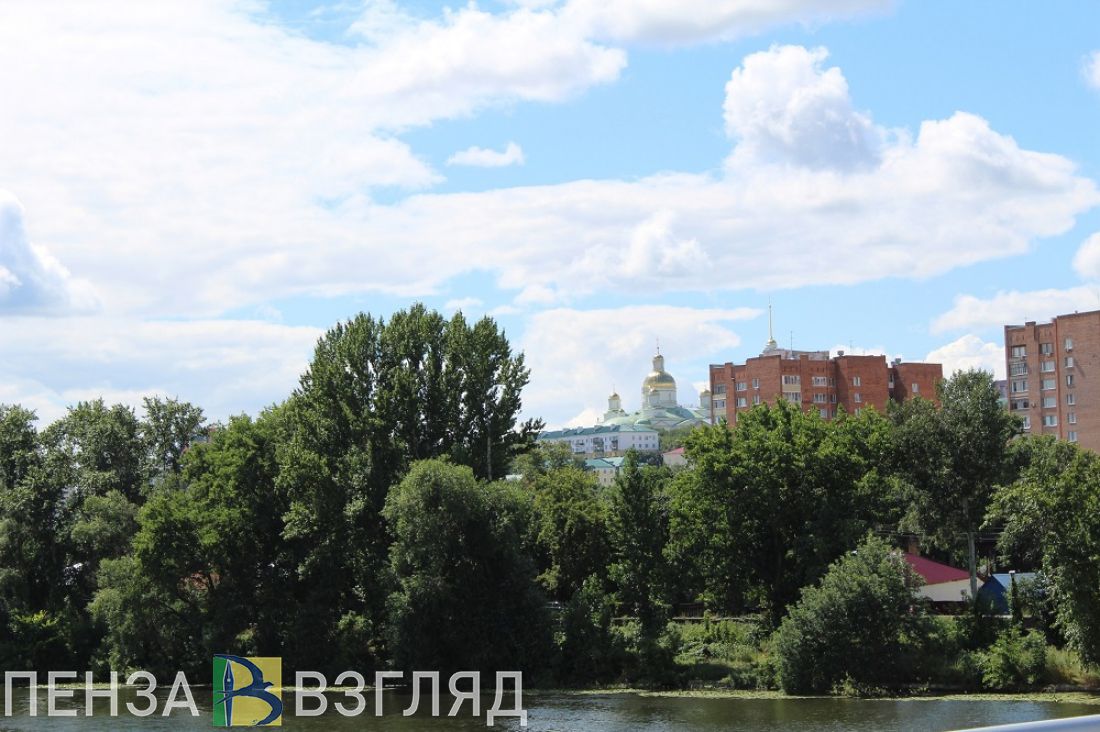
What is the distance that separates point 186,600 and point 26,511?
13.1 metres

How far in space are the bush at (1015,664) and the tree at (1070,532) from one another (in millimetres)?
1206

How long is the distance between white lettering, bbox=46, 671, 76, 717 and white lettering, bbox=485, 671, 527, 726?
14.7 m

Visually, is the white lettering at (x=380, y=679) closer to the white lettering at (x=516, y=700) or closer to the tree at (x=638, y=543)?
the white lettering at (x=516, y=700)

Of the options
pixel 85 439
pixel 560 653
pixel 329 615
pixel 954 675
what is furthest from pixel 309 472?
pixel 954 675

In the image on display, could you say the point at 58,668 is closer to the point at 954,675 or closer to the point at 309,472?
the point at 309,472

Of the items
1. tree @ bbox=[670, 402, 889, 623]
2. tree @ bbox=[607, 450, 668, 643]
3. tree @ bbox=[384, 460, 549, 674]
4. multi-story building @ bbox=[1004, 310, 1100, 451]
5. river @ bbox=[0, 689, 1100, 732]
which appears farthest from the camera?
multi-story building @ bbox=[1004, 310, 1100, 451]

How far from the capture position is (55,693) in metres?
49.6

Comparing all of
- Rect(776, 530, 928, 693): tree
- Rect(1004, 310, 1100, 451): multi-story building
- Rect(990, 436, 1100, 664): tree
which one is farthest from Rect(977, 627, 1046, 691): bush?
Rect(1004, 310, 1100, 451): multi-story building

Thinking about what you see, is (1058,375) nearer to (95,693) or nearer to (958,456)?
(958,456)

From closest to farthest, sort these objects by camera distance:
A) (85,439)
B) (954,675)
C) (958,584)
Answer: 1. (954,675)
2. (958,584)
3. (85,439)

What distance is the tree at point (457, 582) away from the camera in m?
46.4

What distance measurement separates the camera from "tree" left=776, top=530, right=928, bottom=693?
4172cm

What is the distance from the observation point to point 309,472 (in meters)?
51.9

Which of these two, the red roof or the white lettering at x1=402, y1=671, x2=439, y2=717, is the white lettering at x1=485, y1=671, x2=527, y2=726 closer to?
the white lettering at x1=402, y1=671, x2=439, y2=717
